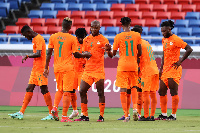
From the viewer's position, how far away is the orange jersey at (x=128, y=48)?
8.20 m

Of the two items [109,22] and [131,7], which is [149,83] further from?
[131,7]

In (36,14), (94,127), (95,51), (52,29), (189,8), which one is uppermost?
(189,8)

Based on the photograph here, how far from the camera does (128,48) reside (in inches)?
323

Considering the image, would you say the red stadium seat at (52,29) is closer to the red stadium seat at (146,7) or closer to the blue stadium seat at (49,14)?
the blue stadium seat at (49,14)

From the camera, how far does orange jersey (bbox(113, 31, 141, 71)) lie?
8.20m

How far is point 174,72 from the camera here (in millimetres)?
8953

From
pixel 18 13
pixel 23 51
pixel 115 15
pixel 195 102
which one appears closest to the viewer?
pixel 195 102

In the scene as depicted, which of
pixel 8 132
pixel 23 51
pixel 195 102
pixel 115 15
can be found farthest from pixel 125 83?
pixel 115 15

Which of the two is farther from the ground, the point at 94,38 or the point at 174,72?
the point at 94,38

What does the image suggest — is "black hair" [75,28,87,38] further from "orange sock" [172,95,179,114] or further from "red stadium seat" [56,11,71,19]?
"red stadium seat" [56,11,71,19]

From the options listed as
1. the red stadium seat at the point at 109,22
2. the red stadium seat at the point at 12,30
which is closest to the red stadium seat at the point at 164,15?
the red stadium seat at the point at 109,22

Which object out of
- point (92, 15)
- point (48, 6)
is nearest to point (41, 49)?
point (92, 15)

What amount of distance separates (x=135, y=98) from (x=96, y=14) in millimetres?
12339

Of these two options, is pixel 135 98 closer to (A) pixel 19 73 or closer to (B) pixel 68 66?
(B) pixel 68 66
